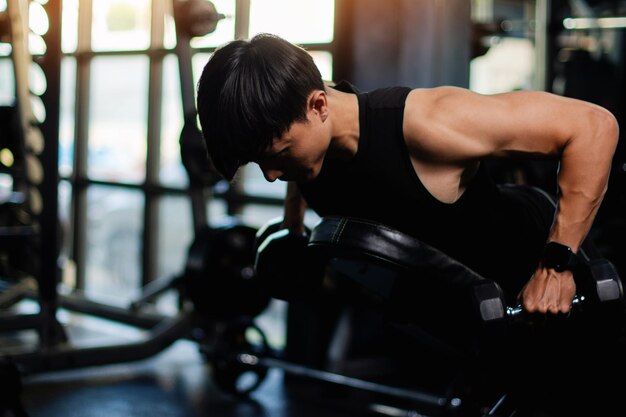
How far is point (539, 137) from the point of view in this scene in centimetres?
115

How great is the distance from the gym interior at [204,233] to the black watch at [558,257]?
0.37 ft

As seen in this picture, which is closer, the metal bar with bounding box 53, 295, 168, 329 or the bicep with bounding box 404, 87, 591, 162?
the bicep with bounding box 404, 87, 591, 162

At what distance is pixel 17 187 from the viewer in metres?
4.18

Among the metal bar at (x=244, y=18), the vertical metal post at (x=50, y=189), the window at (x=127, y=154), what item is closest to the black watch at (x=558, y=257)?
the vertical metal post at (x=50, y=189)

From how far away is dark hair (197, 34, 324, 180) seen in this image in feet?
Answer: 3.55

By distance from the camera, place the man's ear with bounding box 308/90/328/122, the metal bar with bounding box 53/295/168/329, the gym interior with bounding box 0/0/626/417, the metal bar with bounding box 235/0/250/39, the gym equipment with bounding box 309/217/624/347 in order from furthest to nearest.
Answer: the metal bar with bounding box 53/295/168/329
the metal bar with bounding box 235/0/250/39
the gym interior with bounding box 0/0/626/417
the man's ear with bounding box 308/90/328/122
the gym equipment with bounding box 309/217/624/347

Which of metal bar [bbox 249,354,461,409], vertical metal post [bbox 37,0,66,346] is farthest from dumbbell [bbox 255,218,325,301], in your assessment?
vertical metal post [bbox 37,0,66,346]

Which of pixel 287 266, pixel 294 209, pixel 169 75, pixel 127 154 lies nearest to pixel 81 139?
pixel 127 154

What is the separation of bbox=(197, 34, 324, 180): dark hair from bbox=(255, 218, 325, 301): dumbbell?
192 mm

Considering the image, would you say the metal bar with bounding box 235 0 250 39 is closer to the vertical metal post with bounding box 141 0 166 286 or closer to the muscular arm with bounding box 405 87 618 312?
the vertical metal post with bounding box 141 0 166 286

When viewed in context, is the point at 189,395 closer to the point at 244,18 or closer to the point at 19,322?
the point at 19,322

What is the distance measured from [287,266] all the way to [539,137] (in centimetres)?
44

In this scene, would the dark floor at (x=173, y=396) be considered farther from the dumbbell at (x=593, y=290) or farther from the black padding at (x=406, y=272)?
the dumbbell at (x=593, y=290)

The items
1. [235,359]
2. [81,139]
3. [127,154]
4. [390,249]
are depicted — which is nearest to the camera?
[390,249]
